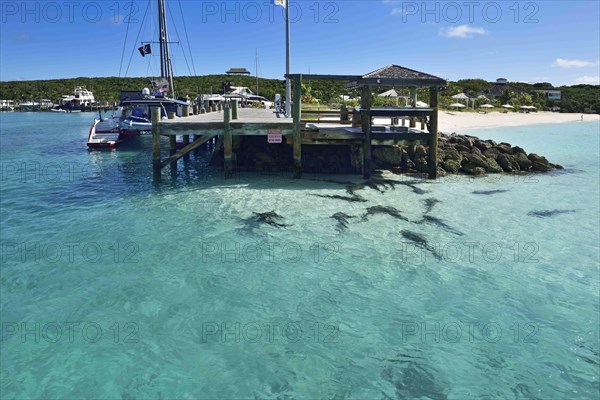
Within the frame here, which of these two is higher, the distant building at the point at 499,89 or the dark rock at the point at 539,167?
the distant building at the point at 499,89

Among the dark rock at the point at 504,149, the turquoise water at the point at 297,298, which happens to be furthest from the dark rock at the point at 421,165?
the dark rock at the point at 504,149

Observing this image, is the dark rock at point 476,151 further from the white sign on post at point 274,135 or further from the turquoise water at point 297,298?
the white sign on post at point 274,135

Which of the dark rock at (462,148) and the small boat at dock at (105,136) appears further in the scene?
the small boat at dock at (105,136)

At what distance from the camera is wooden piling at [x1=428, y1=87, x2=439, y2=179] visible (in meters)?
17.4

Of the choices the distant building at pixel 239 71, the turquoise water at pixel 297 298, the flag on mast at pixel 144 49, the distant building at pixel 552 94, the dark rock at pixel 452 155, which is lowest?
the turquoise water at pixel 297 298

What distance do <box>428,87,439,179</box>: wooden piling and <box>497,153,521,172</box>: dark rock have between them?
4.42m

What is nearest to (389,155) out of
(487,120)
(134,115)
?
(134,115)

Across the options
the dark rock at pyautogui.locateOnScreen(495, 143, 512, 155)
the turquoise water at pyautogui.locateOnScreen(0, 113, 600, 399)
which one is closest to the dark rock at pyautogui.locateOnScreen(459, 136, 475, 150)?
the dark rock at pyautogui.locateOnScreen(495, 143, 512, 155)

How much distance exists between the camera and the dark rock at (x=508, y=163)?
20.3 meters

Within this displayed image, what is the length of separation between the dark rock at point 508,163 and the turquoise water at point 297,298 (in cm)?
517

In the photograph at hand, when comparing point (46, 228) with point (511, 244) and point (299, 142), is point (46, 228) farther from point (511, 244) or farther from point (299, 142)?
point (511, 244)

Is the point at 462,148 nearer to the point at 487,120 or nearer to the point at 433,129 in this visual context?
the point at 433,129

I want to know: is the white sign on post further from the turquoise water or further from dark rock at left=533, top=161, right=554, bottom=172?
dark rock at left=533, top=161, right=554, bottom=172

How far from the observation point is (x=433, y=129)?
57.4 ft
